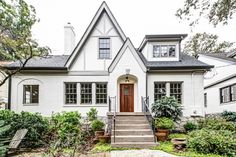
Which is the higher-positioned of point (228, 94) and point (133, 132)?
point (228, 94)

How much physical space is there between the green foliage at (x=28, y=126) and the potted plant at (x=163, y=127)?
5.86m

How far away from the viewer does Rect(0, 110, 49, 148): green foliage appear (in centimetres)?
1230

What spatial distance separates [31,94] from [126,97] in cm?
631

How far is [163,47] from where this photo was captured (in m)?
18.0

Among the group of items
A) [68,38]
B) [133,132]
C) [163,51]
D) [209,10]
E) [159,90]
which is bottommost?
[133,132]

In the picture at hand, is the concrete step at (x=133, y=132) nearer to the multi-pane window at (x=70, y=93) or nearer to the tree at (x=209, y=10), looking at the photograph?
the multi-pane window at (x=70, y=93)

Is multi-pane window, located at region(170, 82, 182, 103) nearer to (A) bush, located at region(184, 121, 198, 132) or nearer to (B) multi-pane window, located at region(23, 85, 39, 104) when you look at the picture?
(A) bush, located at region(184, 121, 198, 132)

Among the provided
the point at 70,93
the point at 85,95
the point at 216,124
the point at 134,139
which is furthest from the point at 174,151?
the point at 70,93

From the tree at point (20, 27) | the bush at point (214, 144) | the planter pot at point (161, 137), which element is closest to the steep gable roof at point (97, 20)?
the tree at point (20, 27)

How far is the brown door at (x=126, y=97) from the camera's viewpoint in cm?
1695

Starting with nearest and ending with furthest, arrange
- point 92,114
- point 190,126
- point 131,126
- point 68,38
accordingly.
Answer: point 131,126, point 190,126, point 92,114, point 68,38

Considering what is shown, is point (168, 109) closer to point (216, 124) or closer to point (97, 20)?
point (216, 124)

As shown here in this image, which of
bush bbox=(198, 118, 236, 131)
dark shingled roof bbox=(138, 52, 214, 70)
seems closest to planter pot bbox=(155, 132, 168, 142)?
bush bbox=(198, 118, 236, 131)

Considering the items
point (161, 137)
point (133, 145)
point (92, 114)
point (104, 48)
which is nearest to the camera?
point (133, 145)
